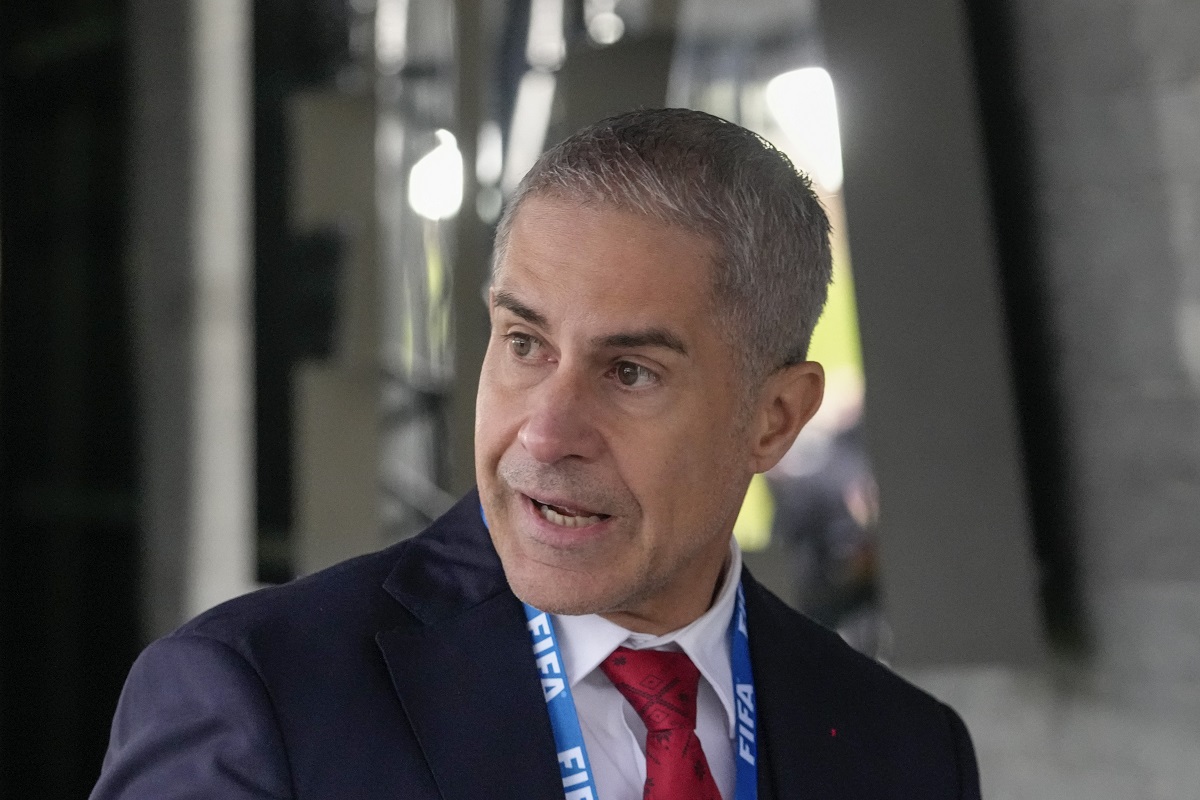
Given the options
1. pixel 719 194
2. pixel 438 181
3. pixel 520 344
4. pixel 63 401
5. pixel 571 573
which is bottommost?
pixel 63 401

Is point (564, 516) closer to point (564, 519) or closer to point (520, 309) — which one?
point (564, 519)

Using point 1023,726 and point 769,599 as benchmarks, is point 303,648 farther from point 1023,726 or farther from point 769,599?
point 1023,726

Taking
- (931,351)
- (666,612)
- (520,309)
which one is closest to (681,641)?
(666,612)

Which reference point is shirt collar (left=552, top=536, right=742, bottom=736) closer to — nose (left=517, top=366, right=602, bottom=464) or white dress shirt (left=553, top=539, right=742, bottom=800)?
white dress shirt (left=553, top=539, right=742, bottom=800)

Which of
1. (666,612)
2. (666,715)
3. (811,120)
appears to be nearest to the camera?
(666,715)

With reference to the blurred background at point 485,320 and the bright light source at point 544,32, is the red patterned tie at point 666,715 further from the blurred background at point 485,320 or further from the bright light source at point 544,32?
the bright light source at point 544,32

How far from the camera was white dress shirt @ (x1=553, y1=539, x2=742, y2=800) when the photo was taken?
58.1 inches

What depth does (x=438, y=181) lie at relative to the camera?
12.0 ft

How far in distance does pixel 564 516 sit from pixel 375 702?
0.28 metres

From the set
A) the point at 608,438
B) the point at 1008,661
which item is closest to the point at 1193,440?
the point at 1008,661

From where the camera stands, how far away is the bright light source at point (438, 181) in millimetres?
3590

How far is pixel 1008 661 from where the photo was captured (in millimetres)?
3033

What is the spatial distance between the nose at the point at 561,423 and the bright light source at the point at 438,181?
2.22 metres

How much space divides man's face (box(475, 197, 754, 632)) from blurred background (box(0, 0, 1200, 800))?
175 cm
